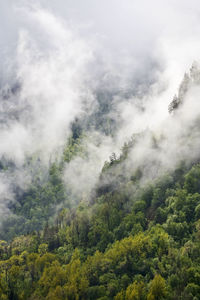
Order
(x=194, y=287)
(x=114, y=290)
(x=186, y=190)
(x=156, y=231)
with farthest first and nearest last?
(x=186, y=190), (x=156, y=231), (x=114, y=290), (x=194, y=287)

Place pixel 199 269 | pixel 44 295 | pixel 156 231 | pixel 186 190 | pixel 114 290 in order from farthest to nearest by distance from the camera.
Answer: pixel 186 190 < pixel 156 231 < pixel 44 295 < pixel 114 290 < pixel 199 269

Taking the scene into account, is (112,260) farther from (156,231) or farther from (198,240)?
(198,240)

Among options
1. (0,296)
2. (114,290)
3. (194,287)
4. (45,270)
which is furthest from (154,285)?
(0,296)

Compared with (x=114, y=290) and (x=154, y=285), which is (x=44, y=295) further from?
(x=154, y=285)

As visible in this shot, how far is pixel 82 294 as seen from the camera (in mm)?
148125

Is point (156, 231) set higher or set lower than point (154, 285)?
higher

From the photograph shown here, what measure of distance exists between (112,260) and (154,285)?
39.9 meters

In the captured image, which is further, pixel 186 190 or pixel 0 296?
pixel 186 190

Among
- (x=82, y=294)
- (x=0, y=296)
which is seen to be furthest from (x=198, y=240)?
(x=0, y=296)

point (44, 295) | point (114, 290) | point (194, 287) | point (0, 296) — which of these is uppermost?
point (0, 296)

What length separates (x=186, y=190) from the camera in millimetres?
182625

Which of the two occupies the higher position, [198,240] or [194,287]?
[198,240]

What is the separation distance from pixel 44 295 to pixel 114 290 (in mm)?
34823

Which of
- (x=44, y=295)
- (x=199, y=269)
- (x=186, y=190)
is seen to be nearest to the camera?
(x=199, y=269)
